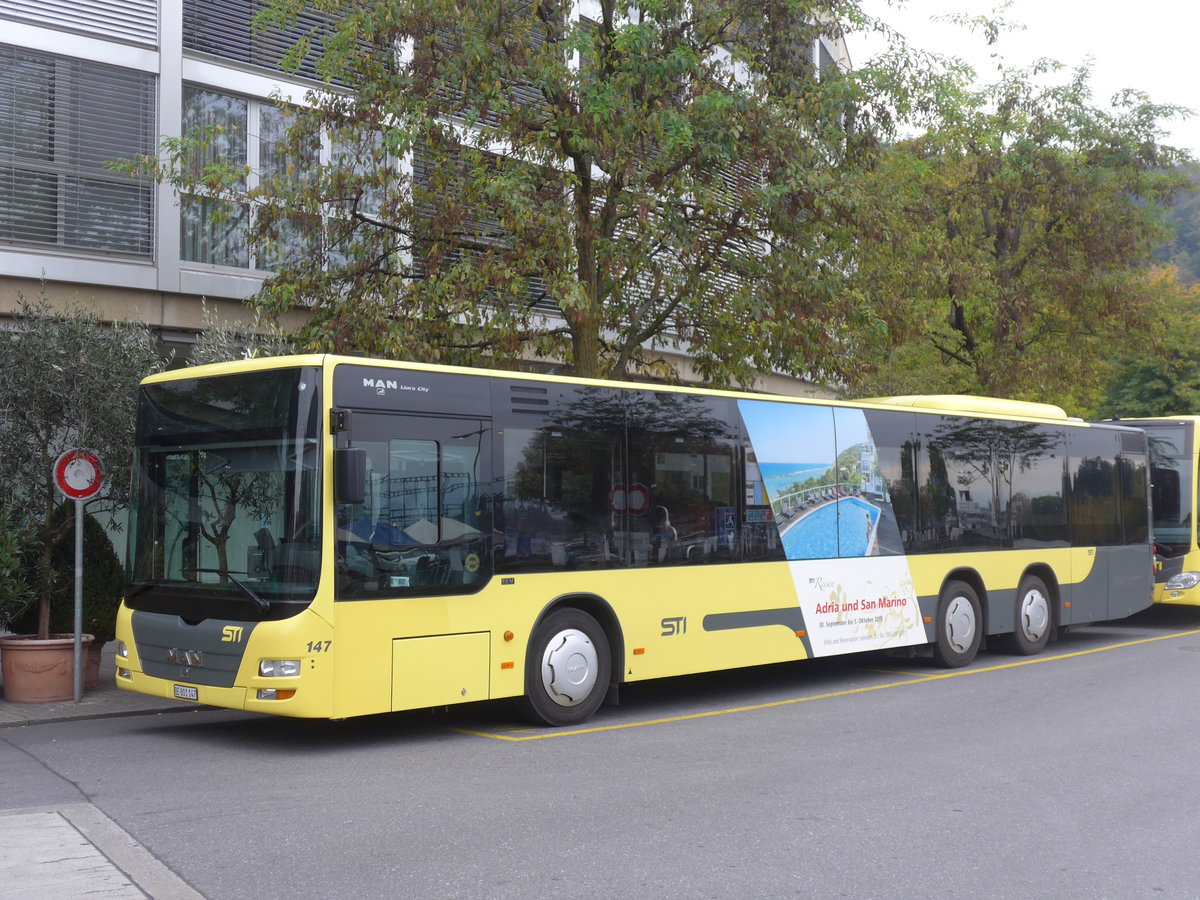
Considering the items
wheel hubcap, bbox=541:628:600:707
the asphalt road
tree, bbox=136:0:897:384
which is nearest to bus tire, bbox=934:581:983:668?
the asphalt road

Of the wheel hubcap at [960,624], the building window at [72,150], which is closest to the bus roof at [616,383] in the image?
the wheel hubcap at [960,624]

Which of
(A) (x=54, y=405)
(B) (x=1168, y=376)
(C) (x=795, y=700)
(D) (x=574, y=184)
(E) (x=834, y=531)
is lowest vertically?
(C) (x=795, y=700)

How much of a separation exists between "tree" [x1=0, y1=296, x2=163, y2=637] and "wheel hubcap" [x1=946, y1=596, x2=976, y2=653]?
A: 886cm

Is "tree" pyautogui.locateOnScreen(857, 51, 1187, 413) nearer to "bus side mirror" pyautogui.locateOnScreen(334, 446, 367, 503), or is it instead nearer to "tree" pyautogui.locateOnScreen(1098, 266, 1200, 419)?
"tree" pyautogui.locateOnScreen(1098, 266, 1200, 419)

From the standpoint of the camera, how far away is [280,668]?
875 cm

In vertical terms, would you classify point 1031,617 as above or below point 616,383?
below

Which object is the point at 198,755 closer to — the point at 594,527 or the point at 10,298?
the point at 594,527

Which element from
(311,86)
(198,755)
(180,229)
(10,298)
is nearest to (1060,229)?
(311,86)

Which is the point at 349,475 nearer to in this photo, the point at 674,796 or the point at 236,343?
the point at 674,796

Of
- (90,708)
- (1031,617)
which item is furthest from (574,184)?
(1031,617)

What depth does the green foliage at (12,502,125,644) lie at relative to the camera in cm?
1276

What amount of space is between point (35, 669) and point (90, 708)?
0.74 metres

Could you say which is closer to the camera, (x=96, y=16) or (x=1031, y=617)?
(x=1031, y=617)

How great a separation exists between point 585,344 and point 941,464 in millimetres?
4223
